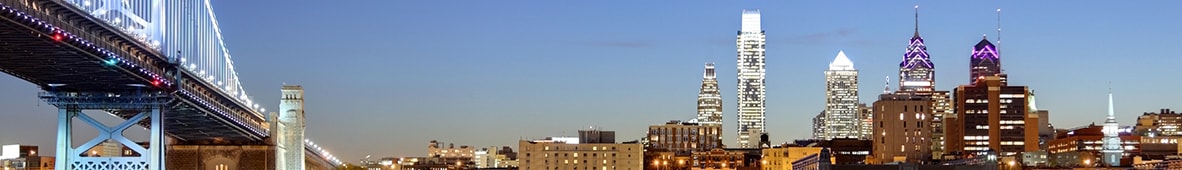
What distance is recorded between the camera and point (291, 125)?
379ft

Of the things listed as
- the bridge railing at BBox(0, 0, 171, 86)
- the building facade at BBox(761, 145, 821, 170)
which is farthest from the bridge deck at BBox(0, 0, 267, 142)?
the building facade at BBox(761, 145, 821, 170)

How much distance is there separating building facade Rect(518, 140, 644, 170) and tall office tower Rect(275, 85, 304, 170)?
53.4m

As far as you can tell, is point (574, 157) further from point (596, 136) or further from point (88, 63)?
point (88, 63)

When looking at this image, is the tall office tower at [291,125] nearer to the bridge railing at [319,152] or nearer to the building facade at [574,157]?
the bridge railing at [319,152]

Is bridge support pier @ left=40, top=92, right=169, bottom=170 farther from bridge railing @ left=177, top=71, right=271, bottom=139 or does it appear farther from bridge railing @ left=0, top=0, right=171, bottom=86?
bridge railing @ left=0, top=0, right=171, bottom=86

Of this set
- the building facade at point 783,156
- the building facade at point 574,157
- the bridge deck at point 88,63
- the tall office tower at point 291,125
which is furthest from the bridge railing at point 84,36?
the building facade at point 783,156

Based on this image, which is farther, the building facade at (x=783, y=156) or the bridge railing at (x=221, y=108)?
the building facade at (x=783, y=156)

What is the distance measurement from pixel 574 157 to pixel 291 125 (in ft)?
186

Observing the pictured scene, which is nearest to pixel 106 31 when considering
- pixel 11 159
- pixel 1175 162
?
pixel 11 159

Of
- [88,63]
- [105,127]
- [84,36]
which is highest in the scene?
[84,36]

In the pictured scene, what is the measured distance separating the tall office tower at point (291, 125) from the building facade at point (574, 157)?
53.4 meters

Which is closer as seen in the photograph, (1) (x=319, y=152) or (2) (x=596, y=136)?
(1) (x=319, y=152)

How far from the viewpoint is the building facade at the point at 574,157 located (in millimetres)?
169375

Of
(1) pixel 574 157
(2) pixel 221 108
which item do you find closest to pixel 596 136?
(1) pixel 574 157
